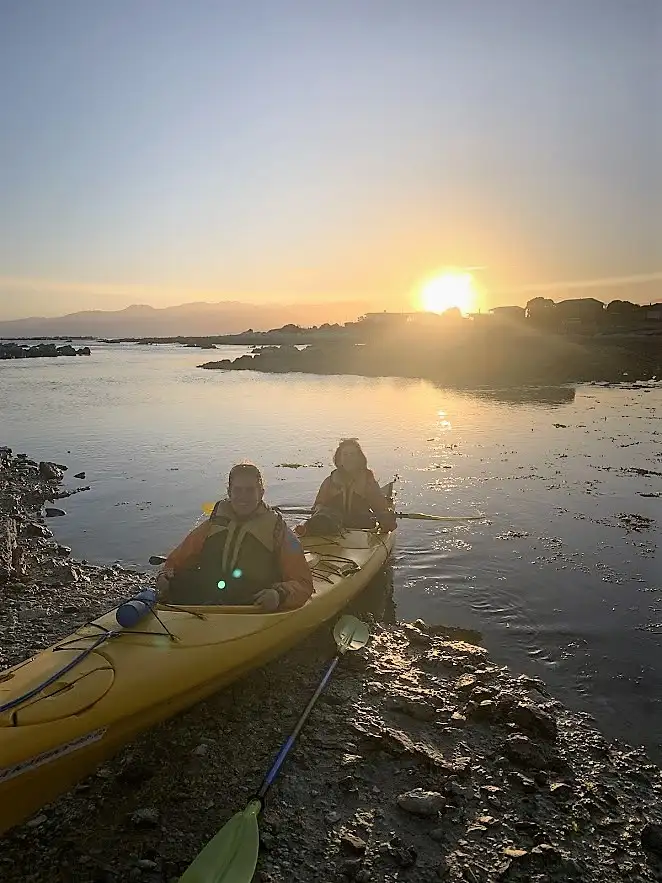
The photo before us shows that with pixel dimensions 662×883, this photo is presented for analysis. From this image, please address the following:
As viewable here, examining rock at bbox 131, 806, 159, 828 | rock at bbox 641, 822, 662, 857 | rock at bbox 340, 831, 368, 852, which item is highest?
rock at bbox 131, 806, 159, 828

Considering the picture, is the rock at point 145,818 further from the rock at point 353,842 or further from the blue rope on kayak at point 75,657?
the rock at point 353,842

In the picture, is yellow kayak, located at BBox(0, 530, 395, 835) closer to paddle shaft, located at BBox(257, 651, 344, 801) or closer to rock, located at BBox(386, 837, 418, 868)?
paddle shaft, located at BBox(257, 651, 344, 801)

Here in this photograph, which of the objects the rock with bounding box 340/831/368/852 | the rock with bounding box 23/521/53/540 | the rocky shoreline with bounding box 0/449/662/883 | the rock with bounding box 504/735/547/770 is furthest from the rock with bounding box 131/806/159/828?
the rock with bounding box 23/521/53/540

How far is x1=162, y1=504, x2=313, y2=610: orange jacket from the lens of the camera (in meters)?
5.13

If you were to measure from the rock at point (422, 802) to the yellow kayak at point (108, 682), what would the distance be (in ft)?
4.88

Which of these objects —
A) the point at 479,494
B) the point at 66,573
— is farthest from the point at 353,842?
the point at 479,494

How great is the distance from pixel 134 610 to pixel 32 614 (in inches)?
89.6

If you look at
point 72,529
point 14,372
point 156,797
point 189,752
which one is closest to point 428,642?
point 189,752

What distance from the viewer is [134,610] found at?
424 centimetres

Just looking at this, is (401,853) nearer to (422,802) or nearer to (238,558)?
(422,802)

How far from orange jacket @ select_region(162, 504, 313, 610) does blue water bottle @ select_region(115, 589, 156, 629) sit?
2.20 feet

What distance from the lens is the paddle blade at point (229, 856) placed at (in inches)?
114

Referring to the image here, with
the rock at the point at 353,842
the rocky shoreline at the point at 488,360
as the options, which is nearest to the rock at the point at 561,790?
the rock at the point at 353,842

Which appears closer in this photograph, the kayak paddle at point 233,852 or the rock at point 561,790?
the kayak paddle at point 233,852
